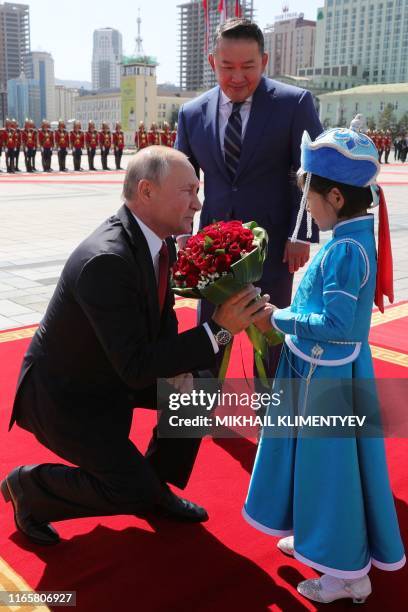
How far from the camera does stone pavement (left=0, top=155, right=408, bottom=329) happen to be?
579 cm

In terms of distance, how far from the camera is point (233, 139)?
3006 millimetres

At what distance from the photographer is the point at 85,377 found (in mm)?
2250

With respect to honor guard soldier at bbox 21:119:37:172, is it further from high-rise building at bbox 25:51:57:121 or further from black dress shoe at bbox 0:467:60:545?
high-rise building at bbox 25:51:57:121

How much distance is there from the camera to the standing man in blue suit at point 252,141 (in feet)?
9.41

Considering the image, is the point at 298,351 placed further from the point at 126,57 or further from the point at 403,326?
the point at 126,57

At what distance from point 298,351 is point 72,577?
1.05 meters

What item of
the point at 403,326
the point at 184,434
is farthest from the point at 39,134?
the point at 184,434

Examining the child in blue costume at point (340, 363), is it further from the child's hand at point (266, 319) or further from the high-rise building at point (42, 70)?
the high-rise building at point (42, 70)

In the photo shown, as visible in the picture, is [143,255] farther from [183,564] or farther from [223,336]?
[183,564]

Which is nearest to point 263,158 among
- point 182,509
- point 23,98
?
point 182,509

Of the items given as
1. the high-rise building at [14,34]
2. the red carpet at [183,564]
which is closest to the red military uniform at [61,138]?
the red carpet at [183,564]

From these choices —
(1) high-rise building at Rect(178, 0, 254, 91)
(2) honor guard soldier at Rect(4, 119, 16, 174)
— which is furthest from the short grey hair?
(1) high-rise building at Rect(178, 0, 254, 91)

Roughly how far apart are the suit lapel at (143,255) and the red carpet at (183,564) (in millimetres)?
821

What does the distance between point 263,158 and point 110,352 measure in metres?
1.37
